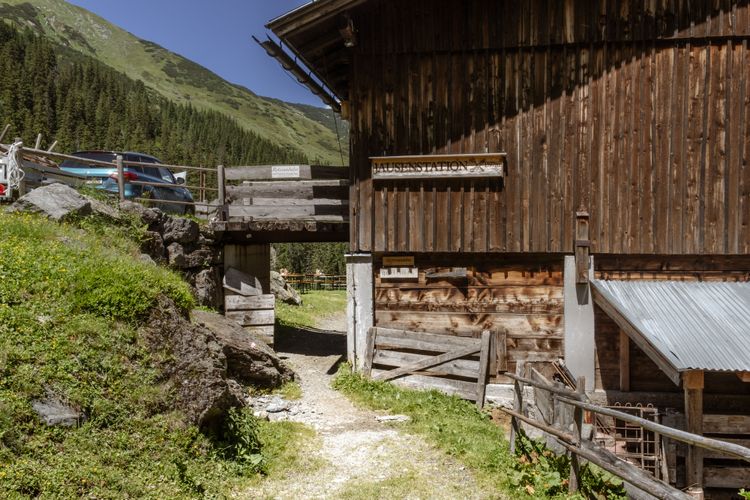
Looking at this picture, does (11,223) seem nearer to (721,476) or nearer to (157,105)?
(721,476)

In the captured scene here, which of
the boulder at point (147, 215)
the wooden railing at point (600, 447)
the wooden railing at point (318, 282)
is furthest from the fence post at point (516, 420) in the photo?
the wooden railing at point (318, 282)

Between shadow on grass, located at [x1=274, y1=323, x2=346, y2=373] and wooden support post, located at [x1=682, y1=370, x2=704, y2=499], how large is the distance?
8.26 meters

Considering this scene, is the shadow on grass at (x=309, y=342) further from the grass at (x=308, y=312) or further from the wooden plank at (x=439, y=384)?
the wooden plank at (x=439, y=384)

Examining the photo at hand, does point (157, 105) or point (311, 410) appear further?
point (157, 105)

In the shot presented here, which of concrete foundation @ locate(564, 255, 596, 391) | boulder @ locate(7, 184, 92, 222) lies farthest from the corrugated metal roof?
boulder @ locate(7, 184, 92, 222)

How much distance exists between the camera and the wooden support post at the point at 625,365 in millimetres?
10219

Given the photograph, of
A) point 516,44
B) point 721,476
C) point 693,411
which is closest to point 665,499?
point 693,411

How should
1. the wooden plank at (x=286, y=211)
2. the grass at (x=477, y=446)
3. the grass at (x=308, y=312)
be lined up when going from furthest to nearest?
the grass at (x=308, y=312), the wooden plank at (x=286, y=211), the grass at (x=477, y=446)

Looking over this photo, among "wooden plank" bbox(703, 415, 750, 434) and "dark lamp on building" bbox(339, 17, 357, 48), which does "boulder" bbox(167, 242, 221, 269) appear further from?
"wooden plank" bbox(703, 415, 750, 434)

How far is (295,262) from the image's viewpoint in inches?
2334

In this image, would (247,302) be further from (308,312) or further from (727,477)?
(727,477)

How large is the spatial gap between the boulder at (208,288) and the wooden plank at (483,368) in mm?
A: 8059

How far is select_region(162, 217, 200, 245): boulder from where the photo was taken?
525 inches

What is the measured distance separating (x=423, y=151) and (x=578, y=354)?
584 centimetres
